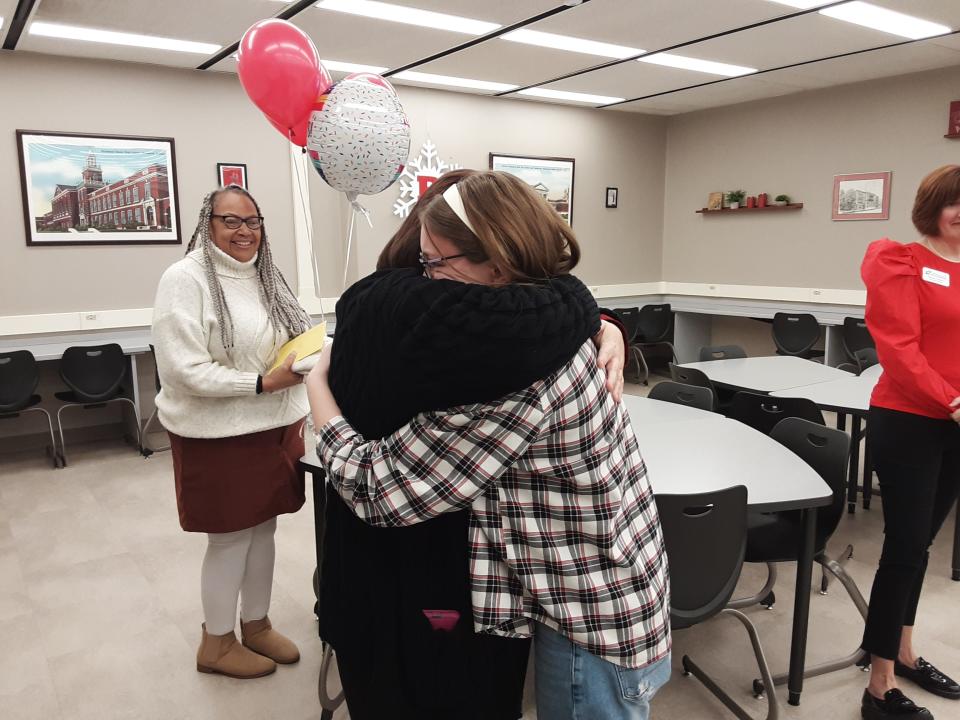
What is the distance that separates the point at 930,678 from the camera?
2.24 meters

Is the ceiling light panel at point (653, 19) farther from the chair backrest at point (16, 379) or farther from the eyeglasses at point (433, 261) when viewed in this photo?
the chair backrest at point (16, 379)

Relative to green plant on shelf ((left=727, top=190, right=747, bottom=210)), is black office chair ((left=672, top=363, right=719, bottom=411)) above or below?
below

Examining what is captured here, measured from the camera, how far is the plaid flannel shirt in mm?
889

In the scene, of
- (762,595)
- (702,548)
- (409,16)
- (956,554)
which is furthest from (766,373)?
(409,16)

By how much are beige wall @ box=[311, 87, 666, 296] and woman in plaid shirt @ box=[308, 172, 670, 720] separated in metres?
5.31

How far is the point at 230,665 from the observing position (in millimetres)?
2332

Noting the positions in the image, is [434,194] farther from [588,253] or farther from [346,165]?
[588,253]

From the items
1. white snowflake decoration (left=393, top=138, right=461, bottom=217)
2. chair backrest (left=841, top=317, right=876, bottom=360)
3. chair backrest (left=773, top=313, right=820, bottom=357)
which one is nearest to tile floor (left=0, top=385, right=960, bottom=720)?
chair backrest (left=841, top=317, right=876, bottom=360)

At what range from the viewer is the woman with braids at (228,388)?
6.63ft

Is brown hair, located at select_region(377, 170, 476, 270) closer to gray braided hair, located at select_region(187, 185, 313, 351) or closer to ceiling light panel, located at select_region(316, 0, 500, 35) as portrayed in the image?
gray braided hair, located at select_region(187, 185, 313, 351)

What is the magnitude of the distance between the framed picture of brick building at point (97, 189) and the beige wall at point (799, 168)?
5.24 metres

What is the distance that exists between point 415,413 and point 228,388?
127 cm

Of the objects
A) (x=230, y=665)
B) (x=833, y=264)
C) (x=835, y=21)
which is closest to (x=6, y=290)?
(x=230, y=665)

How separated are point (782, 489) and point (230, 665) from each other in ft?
5.98
